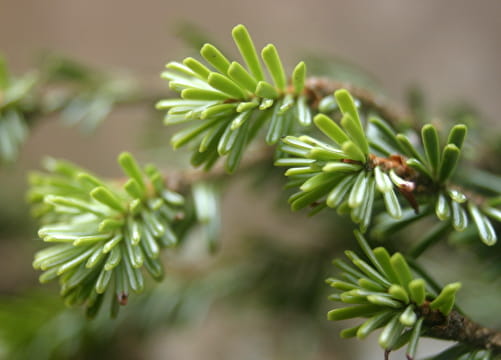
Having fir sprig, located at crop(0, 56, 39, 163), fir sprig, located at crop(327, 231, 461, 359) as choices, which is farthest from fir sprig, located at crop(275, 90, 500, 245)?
fir sprig, located at crop(0, 56, 39, 163)

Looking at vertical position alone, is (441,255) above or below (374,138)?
below

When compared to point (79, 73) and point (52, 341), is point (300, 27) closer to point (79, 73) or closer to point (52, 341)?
point (79, 73)

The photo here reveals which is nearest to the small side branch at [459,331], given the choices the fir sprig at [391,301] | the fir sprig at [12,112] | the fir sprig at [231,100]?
the fir sprig at [391,301]

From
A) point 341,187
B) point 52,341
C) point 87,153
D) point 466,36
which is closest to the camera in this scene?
point 341,187

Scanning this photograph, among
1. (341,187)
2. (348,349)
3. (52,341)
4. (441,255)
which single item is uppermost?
(341,187)

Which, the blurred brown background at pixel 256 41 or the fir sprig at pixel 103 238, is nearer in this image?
the fir sprig at pixel 103 238

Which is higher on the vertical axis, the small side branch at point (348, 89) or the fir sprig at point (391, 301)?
the small side branch at point (348, 89)

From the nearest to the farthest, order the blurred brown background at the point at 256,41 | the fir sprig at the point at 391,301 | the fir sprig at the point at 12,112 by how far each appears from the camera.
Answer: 1. the fir sprig at the point at 391,301
2. the fir sprig at the point at 12,112
3. the blurred brown background at the point at 256,41

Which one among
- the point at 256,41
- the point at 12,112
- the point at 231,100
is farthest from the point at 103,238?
the point at 256,41

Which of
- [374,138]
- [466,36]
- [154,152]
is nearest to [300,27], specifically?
[466,36]

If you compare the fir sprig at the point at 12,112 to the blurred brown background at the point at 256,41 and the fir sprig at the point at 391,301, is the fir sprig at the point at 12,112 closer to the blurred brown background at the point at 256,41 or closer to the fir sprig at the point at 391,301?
the blurred brown background at the point at 256,41
